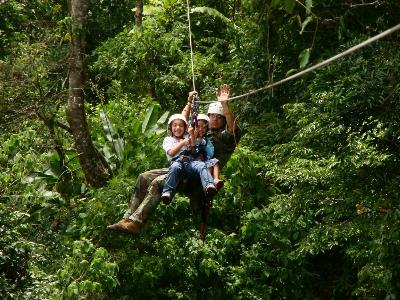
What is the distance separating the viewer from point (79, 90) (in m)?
7.86

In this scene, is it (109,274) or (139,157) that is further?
(139,157)

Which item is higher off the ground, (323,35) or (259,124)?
(323,35)

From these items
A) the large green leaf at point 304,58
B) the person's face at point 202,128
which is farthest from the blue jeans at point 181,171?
the large green leaf at point 304,58

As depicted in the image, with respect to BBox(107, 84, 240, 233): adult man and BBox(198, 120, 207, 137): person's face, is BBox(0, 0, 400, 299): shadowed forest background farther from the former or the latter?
BBox(198, 120, 207, 137): person's face

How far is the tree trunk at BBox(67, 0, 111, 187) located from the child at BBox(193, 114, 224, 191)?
7.60 feet

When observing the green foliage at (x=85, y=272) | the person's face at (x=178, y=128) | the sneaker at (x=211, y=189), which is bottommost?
the green foliage at (x=85, y=272)

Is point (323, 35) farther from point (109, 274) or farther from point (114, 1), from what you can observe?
point (114, 1)

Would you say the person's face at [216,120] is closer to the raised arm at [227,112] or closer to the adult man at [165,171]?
the adult man at [165,171]

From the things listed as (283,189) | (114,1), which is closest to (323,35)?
(283,189)

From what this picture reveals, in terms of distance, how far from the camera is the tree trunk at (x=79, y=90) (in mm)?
7742

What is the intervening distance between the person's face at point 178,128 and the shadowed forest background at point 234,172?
0.67 meters

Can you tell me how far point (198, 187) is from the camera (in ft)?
20.0

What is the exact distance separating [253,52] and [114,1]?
5192 millimetres

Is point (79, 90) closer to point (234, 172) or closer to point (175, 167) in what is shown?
point (234, 172)
